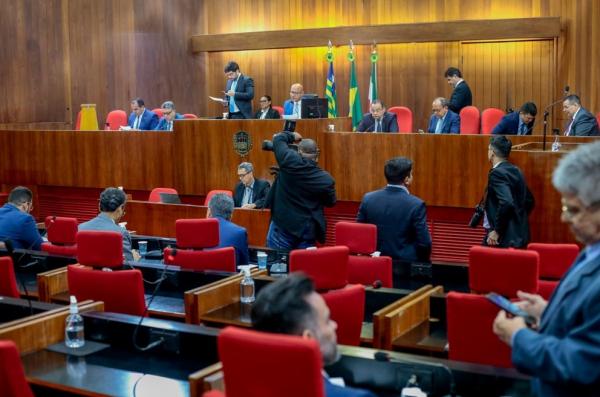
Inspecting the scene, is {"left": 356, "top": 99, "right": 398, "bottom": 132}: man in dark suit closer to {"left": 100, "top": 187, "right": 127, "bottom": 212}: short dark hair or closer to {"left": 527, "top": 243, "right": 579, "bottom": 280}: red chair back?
{"left": 100, "top": 187, "right": 127, "bottom": 212}: short dark hair

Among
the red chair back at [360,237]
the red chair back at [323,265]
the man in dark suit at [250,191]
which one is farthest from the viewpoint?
the man in dark suit at [250,191]

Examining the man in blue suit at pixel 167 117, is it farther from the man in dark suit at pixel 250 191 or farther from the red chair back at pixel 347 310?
the red chair back at pixel 347 310

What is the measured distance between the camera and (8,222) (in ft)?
21.1

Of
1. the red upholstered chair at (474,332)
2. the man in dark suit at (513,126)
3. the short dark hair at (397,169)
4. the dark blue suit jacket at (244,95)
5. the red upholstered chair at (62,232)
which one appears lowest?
the red upholstered chair at (474,332)

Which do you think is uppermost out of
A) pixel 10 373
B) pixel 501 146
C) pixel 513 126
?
pixel 513 126

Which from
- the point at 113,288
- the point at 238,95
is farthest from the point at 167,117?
the point at 113,288

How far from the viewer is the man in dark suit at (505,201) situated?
20.5 ft

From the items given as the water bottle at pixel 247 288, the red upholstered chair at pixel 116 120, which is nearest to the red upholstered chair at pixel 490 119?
the red upholstered chair at pixel 116 120

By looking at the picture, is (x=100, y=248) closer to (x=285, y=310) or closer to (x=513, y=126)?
(x=285, y=310)

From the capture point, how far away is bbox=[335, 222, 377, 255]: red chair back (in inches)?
209

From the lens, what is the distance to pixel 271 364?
6.98 ft

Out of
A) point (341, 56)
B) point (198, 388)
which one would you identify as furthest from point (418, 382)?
point (341, 56)

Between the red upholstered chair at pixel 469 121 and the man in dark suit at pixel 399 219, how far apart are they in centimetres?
398

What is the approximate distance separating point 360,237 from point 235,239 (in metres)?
0.93
